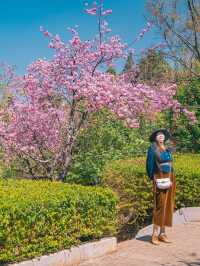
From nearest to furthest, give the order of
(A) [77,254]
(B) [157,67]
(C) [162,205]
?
(A) [77,254] → (C) [162,205] → (B) [157,67]

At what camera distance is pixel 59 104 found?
420 inches

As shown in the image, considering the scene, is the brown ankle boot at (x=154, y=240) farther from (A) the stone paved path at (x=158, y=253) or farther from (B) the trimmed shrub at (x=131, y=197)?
(B) the trimmed shrub at (x=131, y=197)

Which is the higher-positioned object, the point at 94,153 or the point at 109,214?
the point at 94,153

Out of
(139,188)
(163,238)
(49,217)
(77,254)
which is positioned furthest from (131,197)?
(49,217)

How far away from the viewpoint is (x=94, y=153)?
1104 cm

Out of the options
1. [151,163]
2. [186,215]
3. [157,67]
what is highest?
[157,67]

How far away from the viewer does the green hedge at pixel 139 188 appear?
8534 millimetres

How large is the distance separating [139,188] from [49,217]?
2.96 metres

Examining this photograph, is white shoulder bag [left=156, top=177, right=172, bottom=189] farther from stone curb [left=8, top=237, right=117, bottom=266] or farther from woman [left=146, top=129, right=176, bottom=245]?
stone curb [left=8, top=237, right=117, bottom=266]

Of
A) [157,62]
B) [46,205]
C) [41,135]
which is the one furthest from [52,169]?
[157,62]

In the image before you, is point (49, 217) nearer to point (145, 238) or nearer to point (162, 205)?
point (162, 205)

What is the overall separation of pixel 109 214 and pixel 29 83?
4507mm

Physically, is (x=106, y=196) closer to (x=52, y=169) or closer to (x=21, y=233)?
(x=21, y=233)

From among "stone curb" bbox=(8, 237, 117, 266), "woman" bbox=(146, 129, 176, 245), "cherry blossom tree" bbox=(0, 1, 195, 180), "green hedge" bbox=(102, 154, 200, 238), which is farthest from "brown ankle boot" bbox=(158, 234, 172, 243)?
"cherry blossom tree" bbox=(0, 1, 195, 180)
